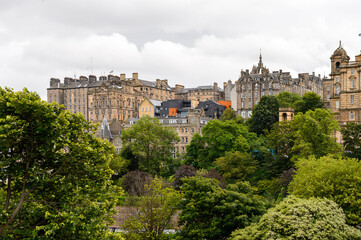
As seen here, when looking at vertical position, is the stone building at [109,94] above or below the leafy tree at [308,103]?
above

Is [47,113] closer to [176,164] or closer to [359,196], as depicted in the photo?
[359,196]

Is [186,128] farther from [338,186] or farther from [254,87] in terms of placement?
[338,186]

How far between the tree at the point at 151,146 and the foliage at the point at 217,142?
3962 mm

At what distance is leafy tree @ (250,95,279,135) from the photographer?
80500 mm

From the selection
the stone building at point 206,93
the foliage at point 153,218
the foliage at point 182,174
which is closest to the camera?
the foliage at point 153,218

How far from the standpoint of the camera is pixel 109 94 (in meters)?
141

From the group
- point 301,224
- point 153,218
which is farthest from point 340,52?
point 301,224

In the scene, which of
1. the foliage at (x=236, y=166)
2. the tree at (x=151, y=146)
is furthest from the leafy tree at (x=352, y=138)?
the tree at (x=151, y=146)

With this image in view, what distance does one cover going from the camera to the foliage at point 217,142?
69.7 metres

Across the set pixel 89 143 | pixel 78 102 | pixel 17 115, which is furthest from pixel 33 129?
pixel 78 102

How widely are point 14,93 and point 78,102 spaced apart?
151112 mm

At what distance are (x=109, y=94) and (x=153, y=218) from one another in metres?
105

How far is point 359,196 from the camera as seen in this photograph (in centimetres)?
3406

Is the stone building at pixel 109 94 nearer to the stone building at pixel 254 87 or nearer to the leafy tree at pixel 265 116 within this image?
the stone building at pixel 254 87
